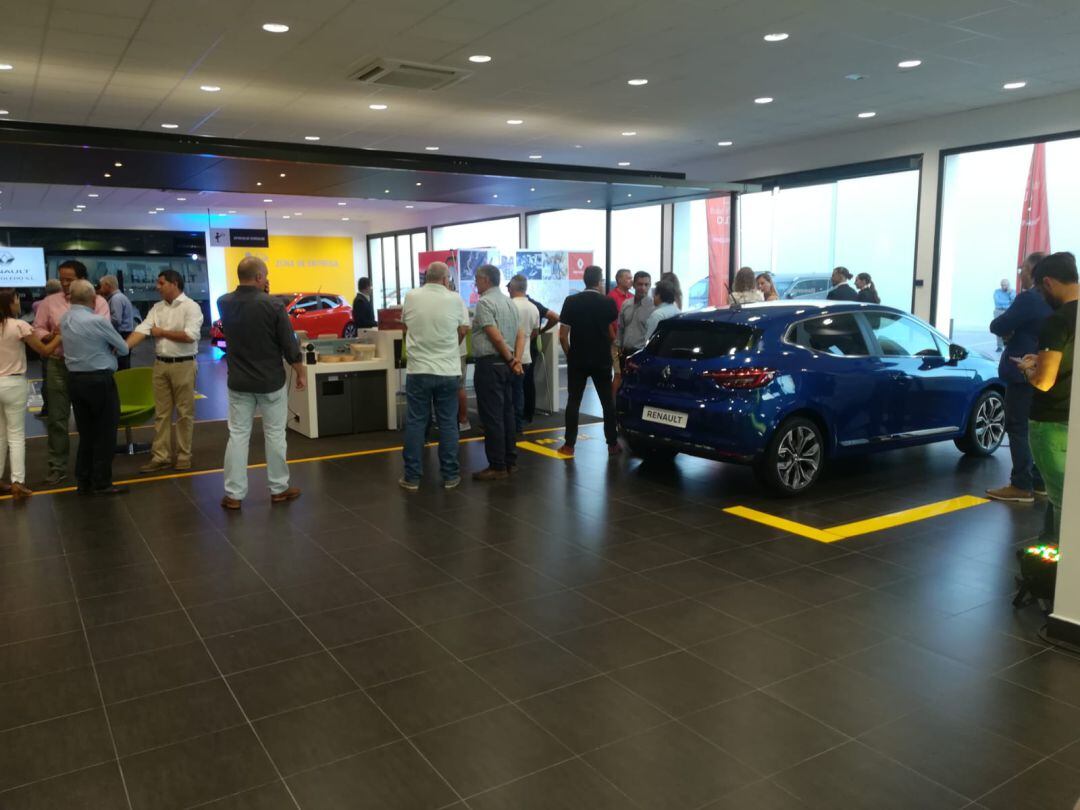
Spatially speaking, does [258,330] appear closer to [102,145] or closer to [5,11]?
[5,11]

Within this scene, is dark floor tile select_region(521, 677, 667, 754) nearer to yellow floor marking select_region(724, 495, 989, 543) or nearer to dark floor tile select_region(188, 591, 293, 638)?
dark floor tile select_region(188, 591, 293, 638)

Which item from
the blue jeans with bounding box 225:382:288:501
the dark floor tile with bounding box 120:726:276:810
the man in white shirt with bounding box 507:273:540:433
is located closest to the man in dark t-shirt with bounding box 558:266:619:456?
the man in white shirt with bounding box 507:273:540:433

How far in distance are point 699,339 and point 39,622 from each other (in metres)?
4.46

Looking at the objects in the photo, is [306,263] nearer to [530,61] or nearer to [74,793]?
[530,61]

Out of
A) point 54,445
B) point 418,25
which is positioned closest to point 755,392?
point 418,25

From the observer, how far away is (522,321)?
789cm

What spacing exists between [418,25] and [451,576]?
459cm

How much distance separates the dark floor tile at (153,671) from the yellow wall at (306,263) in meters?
21.2

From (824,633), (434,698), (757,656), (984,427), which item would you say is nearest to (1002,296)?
(984,427)

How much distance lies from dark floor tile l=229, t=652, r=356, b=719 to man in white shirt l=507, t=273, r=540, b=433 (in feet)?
12.3

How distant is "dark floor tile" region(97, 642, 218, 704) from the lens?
3.24 metres

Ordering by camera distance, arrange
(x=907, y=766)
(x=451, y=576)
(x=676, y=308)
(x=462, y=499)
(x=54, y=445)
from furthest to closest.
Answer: (x=676, y=308)
(x=54, y=445)
(x=462, y=499)
(x=451, y=576)
(x=907, y=766)

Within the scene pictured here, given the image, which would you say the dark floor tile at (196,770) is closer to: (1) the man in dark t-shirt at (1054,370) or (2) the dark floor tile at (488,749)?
(2) the dark floor tile at (488,749)

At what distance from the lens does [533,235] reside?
2092 centimetres
